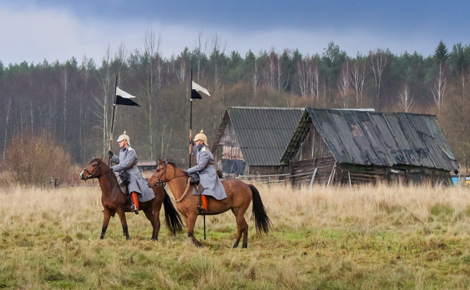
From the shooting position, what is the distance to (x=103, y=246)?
480 inches

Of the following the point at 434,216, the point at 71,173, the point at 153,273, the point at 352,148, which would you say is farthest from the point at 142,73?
the point at 153,273

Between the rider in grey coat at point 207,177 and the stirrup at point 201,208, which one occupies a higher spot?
the rider in grey coat at point 207,177

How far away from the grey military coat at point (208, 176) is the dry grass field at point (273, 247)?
943mm

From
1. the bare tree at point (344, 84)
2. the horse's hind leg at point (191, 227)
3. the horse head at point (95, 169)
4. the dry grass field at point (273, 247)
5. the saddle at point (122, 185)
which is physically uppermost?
the bare tree at point (344, 84)

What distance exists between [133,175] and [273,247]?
3.17 m

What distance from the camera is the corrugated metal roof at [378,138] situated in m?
29.1

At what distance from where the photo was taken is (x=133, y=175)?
1383cm

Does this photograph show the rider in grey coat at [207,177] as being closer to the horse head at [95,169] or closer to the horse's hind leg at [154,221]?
the horse's hind leg at [154,221]

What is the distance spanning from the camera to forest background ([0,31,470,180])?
55.4 meters

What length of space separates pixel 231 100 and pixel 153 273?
50.3 meters

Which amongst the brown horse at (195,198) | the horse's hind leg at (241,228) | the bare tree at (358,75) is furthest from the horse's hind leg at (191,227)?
the bare tree at (358,75)

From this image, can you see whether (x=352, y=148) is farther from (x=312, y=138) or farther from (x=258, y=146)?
(x=258, y=146)

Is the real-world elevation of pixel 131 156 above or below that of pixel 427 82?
below

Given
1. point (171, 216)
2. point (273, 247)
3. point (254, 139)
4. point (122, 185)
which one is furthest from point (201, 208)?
point (254, 139)
